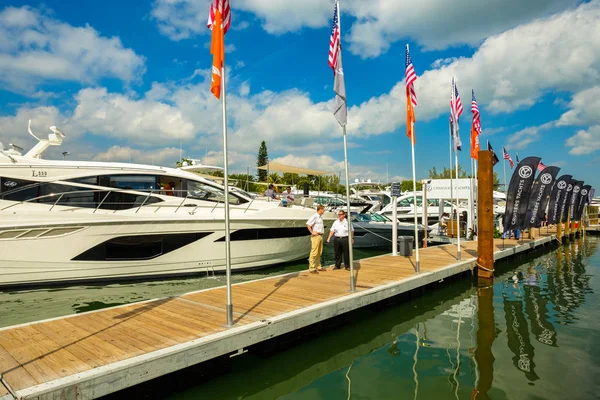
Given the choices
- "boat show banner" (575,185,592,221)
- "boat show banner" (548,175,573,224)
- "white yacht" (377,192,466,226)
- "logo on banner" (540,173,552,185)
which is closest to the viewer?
"logo on banner" (540,173,552,185)

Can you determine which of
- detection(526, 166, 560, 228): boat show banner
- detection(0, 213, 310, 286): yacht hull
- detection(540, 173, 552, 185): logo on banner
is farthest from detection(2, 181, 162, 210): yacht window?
detection(540, 173, 552, 185): logo on banner

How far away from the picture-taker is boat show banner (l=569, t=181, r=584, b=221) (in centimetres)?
2522

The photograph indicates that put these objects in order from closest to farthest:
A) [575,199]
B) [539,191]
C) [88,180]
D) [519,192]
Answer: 1. [88,180]
2. [519,192]
3. [539,191]
4. [575,199]

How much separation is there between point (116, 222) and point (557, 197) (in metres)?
22.3

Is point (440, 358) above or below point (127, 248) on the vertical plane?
below

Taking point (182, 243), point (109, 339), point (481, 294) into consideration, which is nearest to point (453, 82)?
point (481, 294)

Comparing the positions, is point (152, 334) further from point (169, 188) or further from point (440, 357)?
point (169, 188)

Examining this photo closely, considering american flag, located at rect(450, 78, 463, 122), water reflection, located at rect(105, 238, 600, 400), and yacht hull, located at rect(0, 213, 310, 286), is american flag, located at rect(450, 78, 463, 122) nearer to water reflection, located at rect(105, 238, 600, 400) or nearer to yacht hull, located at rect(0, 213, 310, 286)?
water reflection, located at rect(105, 238, 600, 400)

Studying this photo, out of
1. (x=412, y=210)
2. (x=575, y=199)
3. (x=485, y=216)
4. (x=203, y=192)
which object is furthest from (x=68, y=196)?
(x=575, y=199)

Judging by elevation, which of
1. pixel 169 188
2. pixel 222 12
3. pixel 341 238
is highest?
pixel 222 12

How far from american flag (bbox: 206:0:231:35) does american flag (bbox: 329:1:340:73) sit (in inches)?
111

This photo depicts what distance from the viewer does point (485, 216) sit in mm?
12125

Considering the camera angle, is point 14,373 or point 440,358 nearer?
point 14,373

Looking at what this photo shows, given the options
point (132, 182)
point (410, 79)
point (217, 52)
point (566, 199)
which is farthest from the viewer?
point (566, 199)
